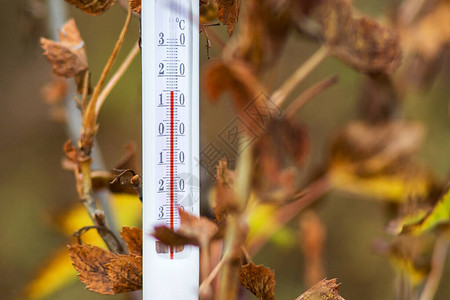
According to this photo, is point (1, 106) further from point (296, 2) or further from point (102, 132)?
point (296, 2)

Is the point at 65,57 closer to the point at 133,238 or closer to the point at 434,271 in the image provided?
the point at 133,238

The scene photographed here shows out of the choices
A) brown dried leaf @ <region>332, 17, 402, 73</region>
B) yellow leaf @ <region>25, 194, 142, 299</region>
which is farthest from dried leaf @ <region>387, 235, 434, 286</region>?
yellow leaf @ <region>25, 194, 142, 299</region>

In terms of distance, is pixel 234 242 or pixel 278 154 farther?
pixel 278 154

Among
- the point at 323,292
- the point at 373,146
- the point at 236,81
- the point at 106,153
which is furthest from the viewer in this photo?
the point at 106,153

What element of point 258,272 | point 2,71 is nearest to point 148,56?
point 258,272

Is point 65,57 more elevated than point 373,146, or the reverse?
point 65,57

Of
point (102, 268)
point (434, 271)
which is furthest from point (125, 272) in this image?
point (434, 271)
